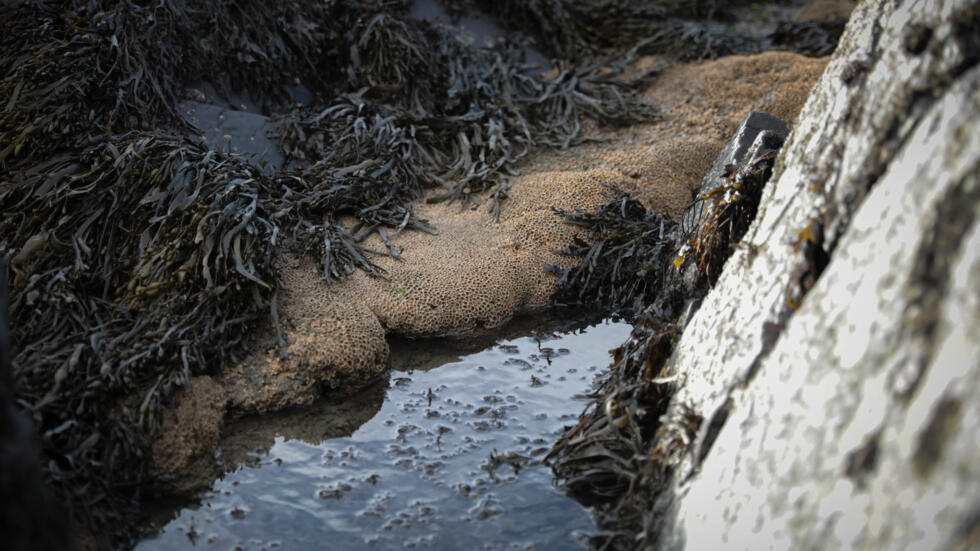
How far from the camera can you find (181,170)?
3562mm

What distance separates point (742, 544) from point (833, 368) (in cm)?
51

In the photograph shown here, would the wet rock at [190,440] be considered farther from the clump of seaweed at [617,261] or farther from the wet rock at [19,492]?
the clump of seaweed at [617,261]

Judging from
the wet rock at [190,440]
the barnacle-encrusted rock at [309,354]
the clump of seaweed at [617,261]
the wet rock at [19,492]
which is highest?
the clump of seaweed at [617,261]

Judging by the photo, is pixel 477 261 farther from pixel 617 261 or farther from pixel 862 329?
pixel 862 329

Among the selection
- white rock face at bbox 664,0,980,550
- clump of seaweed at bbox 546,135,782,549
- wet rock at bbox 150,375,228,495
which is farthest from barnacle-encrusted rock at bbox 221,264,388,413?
white rock face at bbox 664,0,980,550

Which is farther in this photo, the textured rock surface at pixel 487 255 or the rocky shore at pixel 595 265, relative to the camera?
the textured rock surface at pixel 487 255

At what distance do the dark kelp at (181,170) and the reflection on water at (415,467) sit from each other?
1.29ft

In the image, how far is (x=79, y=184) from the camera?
3.49 metres

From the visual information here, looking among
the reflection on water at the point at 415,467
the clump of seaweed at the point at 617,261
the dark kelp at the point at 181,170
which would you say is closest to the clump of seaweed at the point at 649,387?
the clump of seaweed at the point at 617,261

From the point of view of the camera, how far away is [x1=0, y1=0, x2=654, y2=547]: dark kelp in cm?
274

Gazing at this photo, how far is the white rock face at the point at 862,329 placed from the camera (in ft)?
4.58

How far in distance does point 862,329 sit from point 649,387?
1242 millimetres

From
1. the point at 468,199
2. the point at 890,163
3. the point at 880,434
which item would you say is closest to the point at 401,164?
the point at 468,199

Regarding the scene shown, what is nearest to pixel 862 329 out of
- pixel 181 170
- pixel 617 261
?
pixel 617 261
